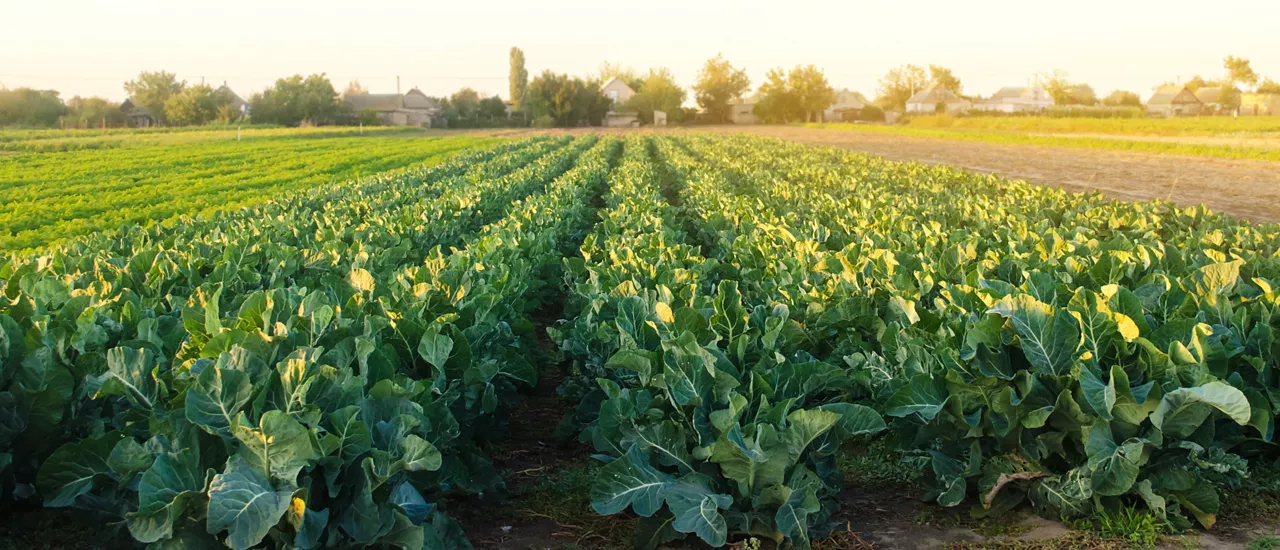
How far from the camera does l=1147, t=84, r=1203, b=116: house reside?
103m

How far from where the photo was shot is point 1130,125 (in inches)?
2146

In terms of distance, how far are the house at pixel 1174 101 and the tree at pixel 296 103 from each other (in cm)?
8701

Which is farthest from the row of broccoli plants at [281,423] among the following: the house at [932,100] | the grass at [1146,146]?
the house at [932,100]

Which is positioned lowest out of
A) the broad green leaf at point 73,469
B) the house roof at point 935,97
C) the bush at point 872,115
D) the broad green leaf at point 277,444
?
the broad green leaf at point 73,469

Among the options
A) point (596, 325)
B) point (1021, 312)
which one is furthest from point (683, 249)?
point (1021, 312)

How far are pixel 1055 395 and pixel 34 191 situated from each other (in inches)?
812

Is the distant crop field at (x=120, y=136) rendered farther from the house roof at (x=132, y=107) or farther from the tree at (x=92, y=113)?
the house roof at (x=132, y=107)

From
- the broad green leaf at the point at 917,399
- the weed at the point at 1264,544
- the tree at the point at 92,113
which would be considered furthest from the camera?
the tree at the point at 92,113

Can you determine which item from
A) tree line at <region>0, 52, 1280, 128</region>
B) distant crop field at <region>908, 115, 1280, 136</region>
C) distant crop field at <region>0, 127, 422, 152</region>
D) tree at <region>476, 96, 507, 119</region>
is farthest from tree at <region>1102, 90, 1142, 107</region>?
distant crop field at <region>0, 127, 422, 152</region>

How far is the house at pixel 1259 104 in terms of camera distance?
85812mm

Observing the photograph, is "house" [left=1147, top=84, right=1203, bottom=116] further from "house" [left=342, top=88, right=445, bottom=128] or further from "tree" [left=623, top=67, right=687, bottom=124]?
"house" [left=342, top=88, right=445, bottom=128]

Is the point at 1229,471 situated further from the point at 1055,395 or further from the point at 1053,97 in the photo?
the point at 1053,97

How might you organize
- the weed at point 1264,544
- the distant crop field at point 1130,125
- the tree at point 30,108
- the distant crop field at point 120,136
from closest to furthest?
1. the weed at point 1264,544
2. the distant crop field at point 120,136
3. the distant crop field at point 1130,125
4. the tree at point 30,108

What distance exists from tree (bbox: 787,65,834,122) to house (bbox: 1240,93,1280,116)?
40307mm
